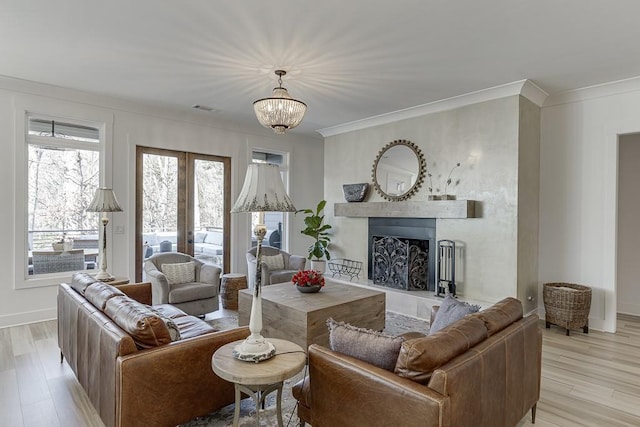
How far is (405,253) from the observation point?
17.1 ft

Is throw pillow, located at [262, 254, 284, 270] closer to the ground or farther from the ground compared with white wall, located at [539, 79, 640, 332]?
closer to the ground

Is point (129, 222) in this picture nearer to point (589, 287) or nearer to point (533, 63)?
point (533, 63)

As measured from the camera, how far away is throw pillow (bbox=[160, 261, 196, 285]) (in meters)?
4.54

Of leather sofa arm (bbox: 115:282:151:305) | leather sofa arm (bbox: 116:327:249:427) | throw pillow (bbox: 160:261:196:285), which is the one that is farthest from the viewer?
throw pillow (bbox: 160:261:196:285)

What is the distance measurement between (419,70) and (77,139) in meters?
4.47

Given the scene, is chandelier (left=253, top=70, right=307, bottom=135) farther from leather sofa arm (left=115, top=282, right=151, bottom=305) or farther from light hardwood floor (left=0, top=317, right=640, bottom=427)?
light hardwood floor (left=0, top=317, right=640, bottom=427)

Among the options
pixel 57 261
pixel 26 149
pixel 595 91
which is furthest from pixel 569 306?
pixel 26 149

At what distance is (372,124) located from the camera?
19.5 ft

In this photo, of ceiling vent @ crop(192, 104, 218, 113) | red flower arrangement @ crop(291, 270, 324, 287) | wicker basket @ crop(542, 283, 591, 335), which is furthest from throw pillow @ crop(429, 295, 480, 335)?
ceiling vent @ crop(192, 104, 218, 113)

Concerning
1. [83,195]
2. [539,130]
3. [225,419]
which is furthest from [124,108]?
[539,130]

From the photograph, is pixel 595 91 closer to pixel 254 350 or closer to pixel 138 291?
pixel 254 350

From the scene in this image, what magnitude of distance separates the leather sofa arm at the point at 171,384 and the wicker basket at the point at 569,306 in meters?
3.74

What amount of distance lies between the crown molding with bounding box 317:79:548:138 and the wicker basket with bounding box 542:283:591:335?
234 cm

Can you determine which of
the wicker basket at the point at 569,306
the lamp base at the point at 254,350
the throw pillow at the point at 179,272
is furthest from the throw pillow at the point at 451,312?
the throw pillow at the point at 179,272
